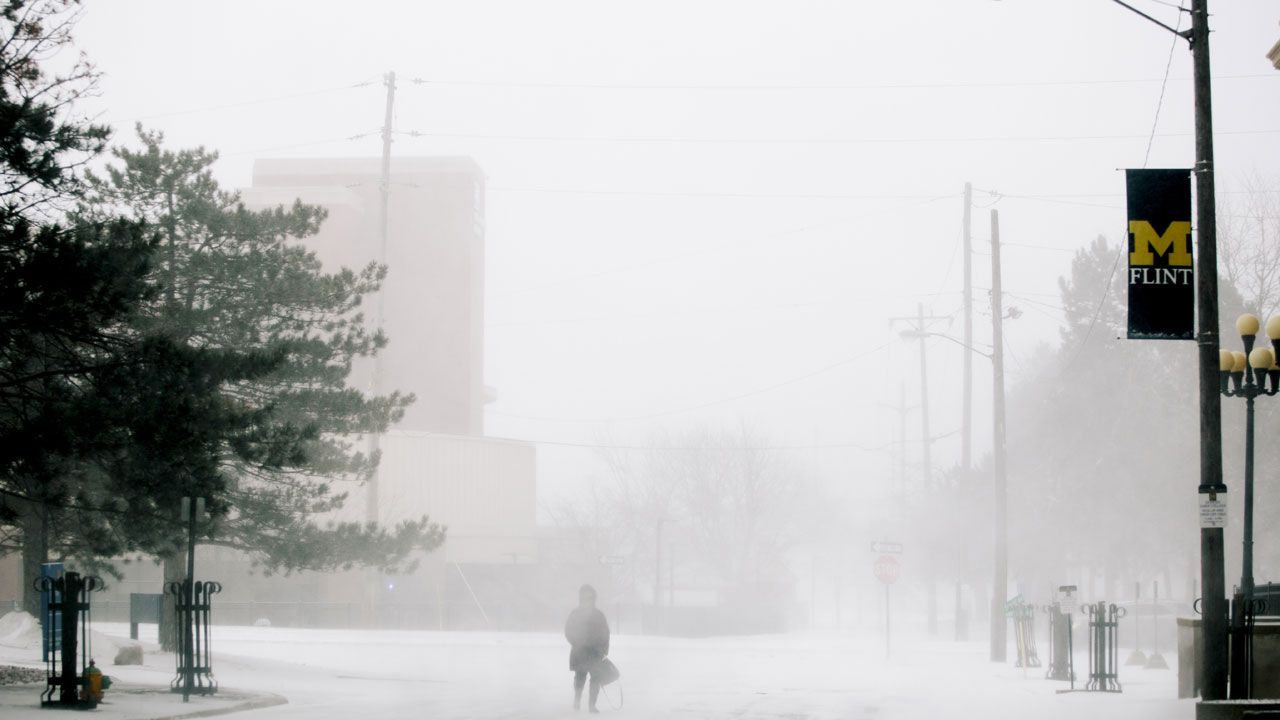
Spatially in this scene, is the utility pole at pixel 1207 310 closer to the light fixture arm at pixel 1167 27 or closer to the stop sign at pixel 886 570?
the light fixture arm at pixel 1167 27

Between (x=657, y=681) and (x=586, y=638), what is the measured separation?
7465 mm

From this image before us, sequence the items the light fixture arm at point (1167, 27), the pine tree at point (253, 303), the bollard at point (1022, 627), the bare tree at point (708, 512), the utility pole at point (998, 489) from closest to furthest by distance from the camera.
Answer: the light fixture arm at point (1167, 27)
the pine tree at point (253, 303)
the bollard at point (1022, 627)
the utility pole at point (998, 489)
the bare tree at point (708, 512)

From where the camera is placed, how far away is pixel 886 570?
38.9 meters

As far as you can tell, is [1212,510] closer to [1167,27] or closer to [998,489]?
[1167,27]

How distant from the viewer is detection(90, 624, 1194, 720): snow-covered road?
20.2 m

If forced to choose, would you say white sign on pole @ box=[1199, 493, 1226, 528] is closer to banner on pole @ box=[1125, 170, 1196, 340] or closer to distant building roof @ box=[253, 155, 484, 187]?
banner on pole @ box=[1125, 170, 1196, 340]

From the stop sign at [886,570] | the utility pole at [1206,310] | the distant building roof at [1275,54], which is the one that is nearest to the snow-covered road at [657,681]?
the stop sign at [886,570]

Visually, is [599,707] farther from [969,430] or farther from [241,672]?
[969,430]

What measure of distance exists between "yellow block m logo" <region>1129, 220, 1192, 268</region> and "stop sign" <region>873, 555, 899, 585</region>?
23277 mm

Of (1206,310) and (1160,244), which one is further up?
(1160,244)

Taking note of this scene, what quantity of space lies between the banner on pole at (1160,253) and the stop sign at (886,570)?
23.2 metres

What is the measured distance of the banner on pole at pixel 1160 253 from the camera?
621 inches

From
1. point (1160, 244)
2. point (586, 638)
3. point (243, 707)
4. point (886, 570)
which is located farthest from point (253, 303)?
point (886, 570)

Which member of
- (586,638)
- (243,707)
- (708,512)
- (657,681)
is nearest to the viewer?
(243,707)
